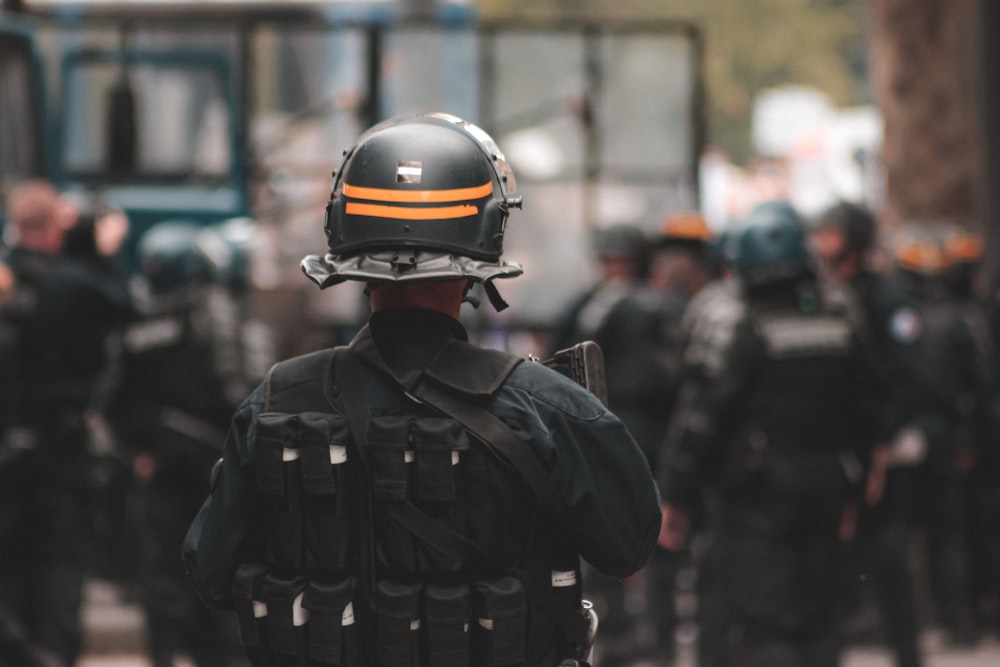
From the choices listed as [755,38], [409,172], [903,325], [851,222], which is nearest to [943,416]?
[903,325]

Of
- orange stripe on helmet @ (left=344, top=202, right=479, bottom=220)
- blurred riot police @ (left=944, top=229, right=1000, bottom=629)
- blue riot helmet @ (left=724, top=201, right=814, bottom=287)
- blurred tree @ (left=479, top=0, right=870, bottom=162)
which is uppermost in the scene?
blurred tree @ (left=479, top=0, right=870, bottom=162)

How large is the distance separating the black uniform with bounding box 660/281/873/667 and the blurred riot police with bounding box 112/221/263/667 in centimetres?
217

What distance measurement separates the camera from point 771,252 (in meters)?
6.47

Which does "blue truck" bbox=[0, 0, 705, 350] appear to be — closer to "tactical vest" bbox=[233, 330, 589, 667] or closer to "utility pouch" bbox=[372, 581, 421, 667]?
"tactical vest" bbox=[233, 330, 589, 667]

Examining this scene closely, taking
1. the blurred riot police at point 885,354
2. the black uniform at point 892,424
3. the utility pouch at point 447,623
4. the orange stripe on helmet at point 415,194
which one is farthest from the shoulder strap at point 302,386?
the blurred riot police at point 885,354

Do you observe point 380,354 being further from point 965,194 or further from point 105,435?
point 965,194

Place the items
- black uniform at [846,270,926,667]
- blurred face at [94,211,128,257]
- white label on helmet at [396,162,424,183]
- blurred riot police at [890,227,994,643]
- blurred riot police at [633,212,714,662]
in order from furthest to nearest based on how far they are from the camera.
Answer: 1. blurred face at [94,211,128,257]
2. blurred riot police at [890,227,994,643]
3. blurred riot police at [633,212,714,662]
4. black uniform at [846,270,926,667]
5. white label on helmet at [396,162,424,183]

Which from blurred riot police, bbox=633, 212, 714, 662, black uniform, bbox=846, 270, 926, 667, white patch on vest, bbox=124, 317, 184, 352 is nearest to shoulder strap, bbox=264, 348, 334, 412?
black uniform, bbox=846, 270, 926, 667

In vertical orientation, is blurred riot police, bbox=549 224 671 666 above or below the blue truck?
below

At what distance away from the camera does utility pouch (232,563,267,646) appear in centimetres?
337

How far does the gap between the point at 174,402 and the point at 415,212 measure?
450 centimetres

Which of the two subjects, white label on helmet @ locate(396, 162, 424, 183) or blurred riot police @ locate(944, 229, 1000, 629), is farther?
blurred riot police @ locate(944, 229, 1000, 629)

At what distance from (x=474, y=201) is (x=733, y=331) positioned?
3.18m

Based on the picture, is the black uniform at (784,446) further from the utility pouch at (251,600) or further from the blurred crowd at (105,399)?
the utility pouch at (251,600)
